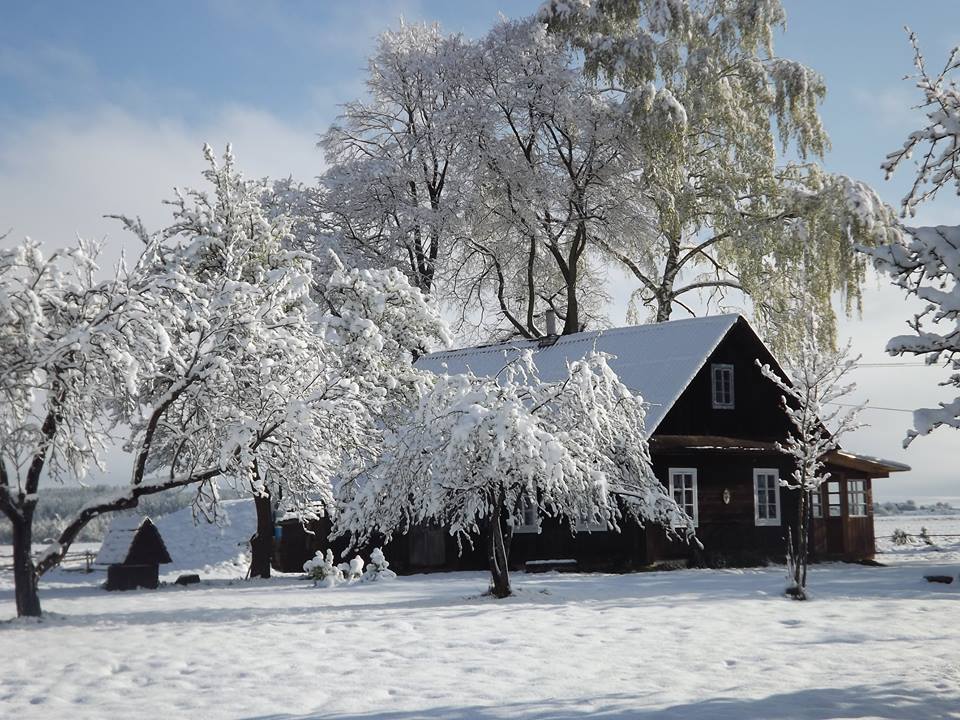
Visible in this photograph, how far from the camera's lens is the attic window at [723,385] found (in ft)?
88.4

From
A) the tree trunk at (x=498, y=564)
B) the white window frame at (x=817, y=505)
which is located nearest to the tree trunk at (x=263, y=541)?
the tree trunk at (x=498, y=564)

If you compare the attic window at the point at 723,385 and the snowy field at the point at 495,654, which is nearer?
the snowy field at the point at 495,654

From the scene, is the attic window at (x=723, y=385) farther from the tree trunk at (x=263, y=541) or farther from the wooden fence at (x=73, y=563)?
the wooden fence at (x=73, y=563)

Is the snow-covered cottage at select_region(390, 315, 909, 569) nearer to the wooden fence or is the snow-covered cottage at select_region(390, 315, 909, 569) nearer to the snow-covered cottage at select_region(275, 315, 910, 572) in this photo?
the snow-covered cottage at select_region(275, 315, 910, 572)

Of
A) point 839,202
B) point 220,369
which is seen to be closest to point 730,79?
point 839,202

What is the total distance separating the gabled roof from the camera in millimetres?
23266

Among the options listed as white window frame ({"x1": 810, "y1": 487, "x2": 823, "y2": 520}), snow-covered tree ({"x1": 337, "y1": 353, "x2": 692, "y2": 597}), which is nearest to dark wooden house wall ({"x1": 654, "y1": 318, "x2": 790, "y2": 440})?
white window frame ({"x1": 810, "y1": 487, "x2": 823, "y2": 520})

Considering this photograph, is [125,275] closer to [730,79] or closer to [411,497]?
[411,497]

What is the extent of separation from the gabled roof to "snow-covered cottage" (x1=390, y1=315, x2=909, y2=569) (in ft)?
19.9

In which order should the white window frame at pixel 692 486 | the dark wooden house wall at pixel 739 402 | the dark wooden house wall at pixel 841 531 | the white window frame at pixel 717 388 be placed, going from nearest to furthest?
the white window frame at pixel 692 486 < the dark wooden house wall at pixel 739 402 < the white window frame at pixel 717 388 < the dark wooden house wall at pixel 841 531

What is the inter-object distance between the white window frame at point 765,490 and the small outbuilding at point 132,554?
47.1 feet

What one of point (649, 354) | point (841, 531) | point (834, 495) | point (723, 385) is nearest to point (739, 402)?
point (723, 385)

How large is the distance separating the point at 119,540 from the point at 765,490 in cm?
1595

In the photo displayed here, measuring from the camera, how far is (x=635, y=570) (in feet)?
79.0
